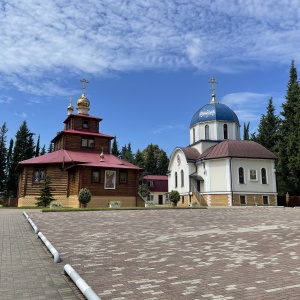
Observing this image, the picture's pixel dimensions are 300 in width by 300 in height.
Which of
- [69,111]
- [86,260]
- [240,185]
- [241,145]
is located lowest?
[86,260]

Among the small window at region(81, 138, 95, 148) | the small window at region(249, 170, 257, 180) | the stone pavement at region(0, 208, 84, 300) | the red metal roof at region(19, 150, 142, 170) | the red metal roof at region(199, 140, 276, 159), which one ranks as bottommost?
the stone pavement at region(0, 208, 84, 300)

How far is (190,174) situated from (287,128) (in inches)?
568

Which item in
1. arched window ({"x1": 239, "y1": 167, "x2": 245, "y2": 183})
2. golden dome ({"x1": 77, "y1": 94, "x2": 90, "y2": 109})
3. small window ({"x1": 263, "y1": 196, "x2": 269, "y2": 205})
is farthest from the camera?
golden dome ({"x1": 77, "y1": 94, "x2": 90, "y2": 109})

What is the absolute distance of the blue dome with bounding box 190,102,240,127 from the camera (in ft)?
137

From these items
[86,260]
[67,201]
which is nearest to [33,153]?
[67,201]

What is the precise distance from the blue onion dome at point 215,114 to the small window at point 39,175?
2232cm

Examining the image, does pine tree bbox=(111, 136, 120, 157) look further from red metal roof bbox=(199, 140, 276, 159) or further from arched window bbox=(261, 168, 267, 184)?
arched window bbox=(261, 168, 267, 184)

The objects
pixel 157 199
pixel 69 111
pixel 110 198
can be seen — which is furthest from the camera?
pixel 157 199

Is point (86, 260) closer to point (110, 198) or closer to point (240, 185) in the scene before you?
point (110, 198)

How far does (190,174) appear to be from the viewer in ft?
130

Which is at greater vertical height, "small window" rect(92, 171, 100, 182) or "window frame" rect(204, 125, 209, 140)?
"window frame" rect(204, 125, 209, 140)

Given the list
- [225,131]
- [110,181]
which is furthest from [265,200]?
[110,181]

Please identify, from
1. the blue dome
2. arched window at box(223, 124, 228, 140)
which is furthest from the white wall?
the blue dome

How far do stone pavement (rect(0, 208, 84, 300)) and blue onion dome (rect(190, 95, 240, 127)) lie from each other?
35695mm
